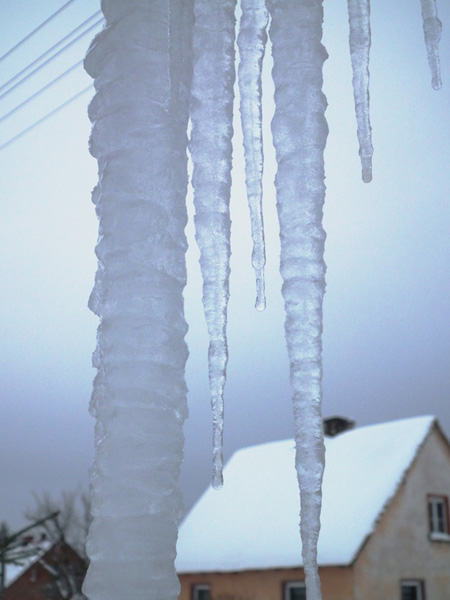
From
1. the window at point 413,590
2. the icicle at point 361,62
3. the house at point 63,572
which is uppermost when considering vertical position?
the icicle at point 361,62

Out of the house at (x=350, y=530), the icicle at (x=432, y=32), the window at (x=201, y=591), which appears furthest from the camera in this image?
the window at (x=201, y=591)

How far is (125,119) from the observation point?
203cm

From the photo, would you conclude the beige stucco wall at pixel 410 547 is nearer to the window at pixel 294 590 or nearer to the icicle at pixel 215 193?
the window at pixel 294 590

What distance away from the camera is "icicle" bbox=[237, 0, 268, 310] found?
2658 millimetres

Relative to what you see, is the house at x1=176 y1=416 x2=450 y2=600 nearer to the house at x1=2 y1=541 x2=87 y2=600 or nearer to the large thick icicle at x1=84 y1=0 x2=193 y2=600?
the house at x1=2 y1=541 x2=87 y2=600

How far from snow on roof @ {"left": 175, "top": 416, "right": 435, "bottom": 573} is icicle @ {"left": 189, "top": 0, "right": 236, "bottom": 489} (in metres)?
9.32

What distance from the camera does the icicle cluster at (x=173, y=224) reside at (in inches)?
69.6

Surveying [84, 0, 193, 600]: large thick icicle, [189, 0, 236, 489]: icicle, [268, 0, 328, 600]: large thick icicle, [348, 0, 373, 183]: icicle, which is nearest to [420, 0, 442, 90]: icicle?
[348, 0, 373, 183]: icicle

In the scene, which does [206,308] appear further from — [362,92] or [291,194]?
[362,92]

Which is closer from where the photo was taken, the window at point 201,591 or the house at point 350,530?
the house at point 350,530

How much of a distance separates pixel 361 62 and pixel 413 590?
36.0 ft

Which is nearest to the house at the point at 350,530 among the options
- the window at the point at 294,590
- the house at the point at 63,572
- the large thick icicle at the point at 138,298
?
the window at the point at 294,590

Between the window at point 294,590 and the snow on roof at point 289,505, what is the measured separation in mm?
351

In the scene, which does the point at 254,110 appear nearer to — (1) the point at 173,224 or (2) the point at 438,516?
(1) the point at 173,224
